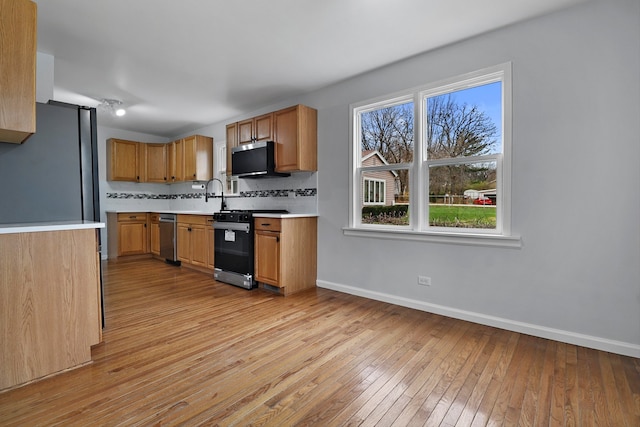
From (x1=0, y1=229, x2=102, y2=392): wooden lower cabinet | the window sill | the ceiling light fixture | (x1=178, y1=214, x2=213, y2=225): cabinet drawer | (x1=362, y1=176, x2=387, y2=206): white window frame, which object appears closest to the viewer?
(x1=0, y1=229, x2=102, y2=392): wooden lower cabinet

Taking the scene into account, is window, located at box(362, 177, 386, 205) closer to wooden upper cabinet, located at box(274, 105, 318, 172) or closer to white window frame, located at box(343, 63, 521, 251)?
white window frame, located at box(343, 63, 521, 251)

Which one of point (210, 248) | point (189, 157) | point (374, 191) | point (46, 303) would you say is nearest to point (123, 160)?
point (189, 157)

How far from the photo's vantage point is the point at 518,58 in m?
2.52

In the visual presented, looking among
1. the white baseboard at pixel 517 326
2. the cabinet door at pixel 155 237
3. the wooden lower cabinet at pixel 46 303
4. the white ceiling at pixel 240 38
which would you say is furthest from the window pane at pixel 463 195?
the cabinet door at pixel 155 237

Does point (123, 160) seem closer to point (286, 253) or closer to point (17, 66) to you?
point (286, 253)

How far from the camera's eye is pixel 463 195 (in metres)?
2.88

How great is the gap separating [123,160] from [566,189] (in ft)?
21.7

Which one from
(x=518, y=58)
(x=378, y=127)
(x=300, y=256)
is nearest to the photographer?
(x=518, y=58)

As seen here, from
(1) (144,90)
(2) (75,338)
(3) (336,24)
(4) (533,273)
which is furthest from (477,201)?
(1) (144,90)

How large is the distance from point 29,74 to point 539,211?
11.5ft

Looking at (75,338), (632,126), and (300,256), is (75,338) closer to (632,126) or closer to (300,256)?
(300,256)

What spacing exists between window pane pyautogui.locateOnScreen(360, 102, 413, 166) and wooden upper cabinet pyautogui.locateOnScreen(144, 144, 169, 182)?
14.5ft

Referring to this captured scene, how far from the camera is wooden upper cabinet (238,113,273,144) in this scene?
4105 millimetres

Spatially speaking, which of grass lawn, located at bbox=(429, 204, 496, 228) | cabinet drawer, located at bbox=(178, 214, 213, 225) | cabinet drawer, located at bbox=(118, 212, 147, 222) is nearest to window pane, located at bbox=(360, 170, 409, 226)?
grass lawn, located at bbox=(429, 204, 496, 228)
